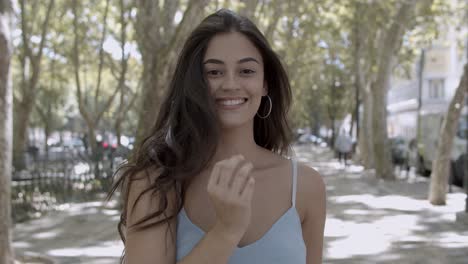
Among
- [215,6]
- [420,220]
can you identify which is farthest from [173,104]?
[215,6]

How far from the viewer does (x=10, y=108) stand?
7.05 metres

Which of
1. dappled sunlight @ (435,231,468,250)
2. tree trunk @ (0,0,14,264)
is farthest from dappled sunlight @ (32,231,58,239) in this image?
dappled sunlight @ (435,231,468,250)

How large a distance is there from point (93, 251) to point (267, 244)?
7552 mm

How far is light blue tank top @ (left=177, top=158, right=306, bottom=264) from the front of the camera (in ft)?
6.06

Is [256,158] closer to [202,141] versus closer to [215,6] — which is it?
[202,141]

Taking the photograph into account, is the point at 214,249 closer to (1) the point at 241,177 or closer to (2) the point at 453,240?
(1) the point at 241,177

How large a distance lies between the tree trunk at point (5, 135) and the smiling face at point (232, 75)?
17.5 feet

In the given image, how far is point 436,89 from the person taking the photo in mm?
52250

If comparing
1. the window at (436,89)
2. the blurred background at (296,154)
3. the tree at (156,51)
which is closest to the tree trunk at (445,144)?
the blurred background at (296,154)

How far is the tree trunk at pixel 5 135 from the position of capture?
6863mm

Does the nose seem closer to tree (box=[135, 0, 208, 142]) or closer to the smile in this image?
the smile

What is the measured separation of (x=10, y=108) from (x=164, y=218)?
5696 mm

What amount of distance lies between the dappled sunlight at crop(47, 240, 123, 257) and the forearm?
7.26 meters

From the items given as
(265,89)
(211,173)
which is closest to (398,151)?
(265,89)
